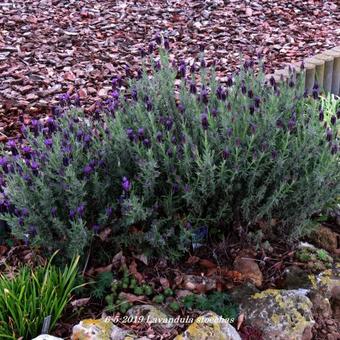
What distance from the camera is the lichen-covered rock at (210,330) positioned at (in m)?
2.31

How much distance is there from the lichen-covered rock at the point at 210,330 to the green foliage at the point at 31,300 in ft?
1.77

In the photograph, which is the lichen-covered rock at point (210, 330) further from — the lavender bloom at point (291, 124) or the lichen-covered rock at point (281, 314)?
the lavender bloom at point (291, 124)

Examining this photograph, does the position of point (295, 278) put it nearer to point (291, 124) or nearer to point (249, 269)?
point (249, 269)

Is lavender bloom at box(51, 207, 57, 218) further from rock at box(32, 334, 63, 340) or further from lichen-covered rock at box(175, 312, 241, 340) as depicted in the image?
lichen-covered rock at box(175, 312, 241, 340)

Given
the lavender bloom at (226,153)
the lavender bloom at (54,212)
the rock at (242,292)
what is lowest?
the rock at (242,292)

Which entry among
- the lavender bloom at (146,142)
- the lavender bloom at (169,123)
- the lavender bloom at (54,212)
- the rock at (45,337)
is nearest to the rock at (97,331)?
the rock at (45,337)

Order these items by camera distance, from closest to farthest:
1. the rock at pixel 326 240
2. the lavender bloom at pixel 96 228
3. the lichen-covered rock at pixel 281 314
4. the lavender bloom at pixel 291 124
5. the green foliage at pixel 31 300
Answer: the green foliage at pixel 31 300, the lichen-covered rock at pixel 281 314, the lavender bloom at pixel 96 228, the lavender bloom at pixel 291 124, the rock at pixel 326 240

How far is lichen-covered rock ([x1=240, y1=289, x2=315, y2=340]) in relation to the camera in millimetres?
2488

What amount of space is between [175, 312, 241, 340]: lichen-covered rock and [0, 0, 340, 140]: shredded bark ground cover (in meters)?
2.42

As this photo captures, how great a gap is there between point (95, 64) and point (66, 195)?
2.67m

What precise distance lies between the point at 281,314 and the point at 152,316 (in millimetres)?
572

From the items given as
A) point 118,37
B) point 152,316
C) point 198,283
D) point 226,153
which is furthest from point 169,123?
point 118,37

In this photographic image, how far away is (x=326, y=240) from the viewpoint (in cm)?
305

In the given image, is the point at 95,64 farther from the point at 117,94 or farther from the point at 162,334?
the point at 162,334
